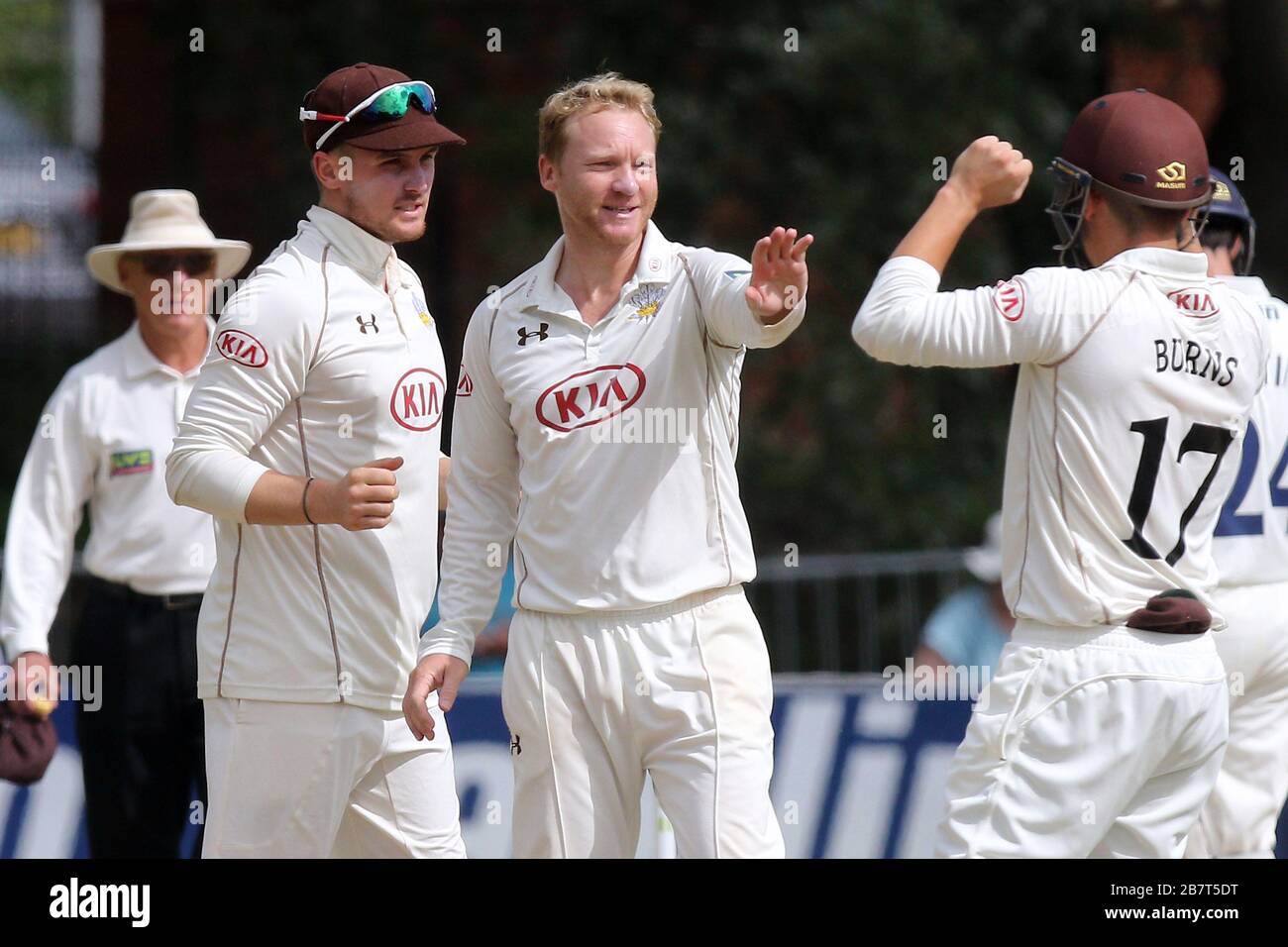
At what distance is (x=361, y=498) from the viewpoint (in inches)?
154

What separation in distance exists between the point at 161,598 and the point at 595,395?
207 centimetres

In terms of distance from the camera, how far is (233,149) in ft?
40.6

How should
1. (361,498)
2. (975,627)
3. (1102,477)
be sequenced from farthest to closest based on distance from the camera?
(975,627) < (1102,477) < (361,498)

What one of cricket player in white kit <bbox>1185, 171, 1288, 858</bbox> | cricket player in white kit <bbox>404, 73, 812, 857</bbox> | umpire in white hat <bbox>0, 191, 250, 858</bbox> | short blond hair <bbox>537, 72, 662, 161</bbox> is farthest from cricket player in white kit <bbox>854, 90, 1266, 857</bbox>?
umpire in white hat <bbox>0, 191, 250, 858</bbox>

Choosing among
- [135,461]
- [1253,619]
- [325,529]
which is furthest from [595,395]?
[1253,619]

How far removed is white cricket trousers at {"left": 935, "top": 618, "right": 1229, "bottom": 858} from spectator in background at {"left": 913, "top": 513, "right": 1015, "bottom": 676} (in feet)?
11.6

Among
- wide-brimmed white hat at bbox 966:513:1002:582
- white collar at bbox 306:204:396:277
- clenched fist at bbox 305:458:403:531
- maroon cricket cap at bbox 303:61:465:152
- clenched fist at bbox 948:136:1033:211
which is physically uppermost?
maroon cricket cap at bbox 303:61:465:152

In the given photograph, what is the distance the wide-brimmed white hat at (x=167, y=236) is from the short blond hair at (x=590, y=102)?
1862 millimetres

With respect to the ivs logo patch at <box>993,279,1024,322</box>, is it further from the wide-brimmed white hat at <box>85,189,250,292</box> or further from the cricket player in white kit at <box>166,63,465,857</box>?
the wide-brimmed white hat at <box>85,189,250,292</box>

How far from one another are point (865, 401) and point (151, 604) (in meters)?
6.01

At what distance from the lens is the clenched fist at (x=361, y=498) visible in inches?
154

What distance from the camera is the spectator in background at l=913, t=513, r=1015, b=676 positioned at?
773 cm

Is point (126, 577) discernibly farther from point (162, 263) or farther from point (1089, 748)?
point (1089, 748)

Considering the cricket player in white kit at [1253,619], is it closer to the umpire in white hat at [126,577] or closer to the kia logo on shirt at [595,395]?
the kia logo on shirt at [595,395]
